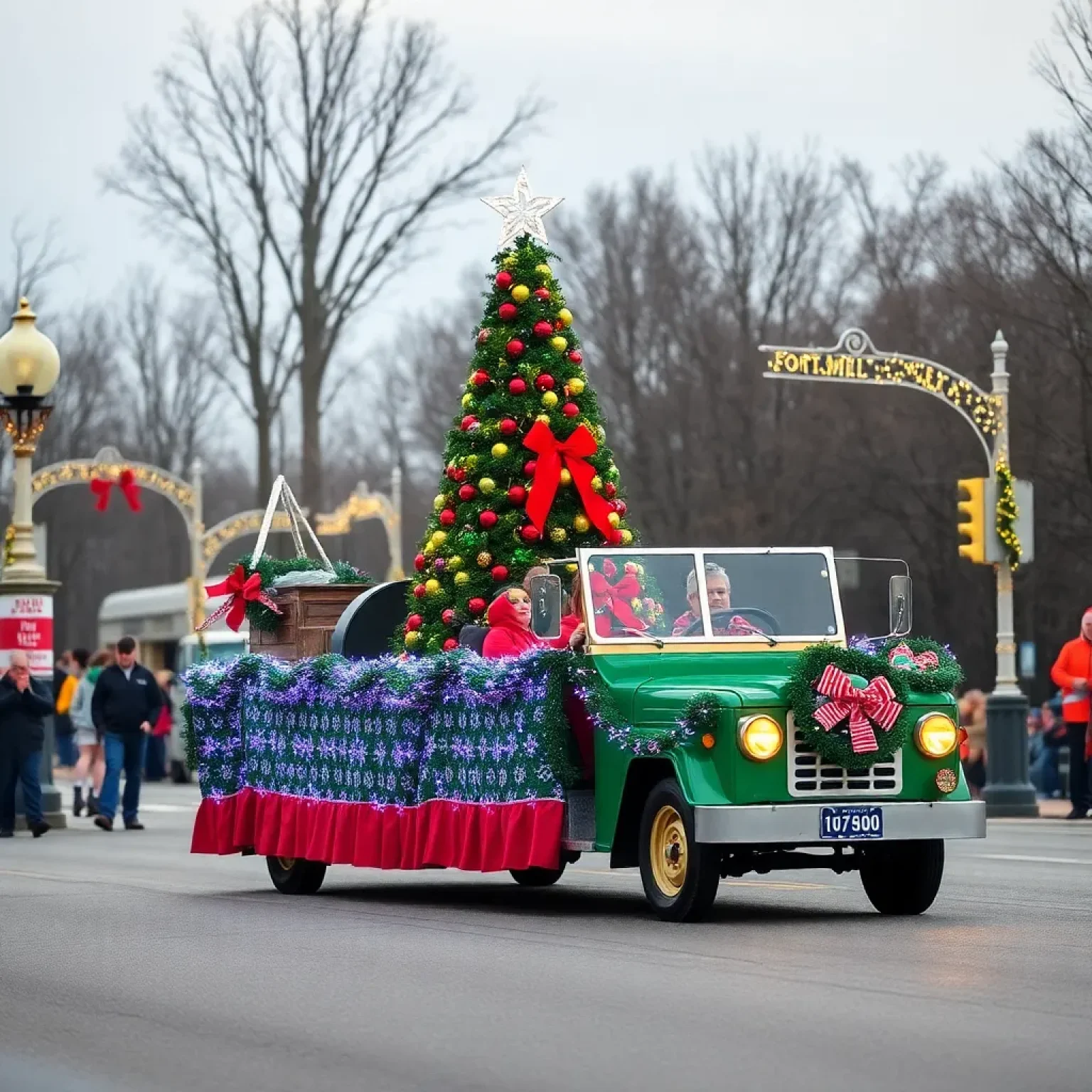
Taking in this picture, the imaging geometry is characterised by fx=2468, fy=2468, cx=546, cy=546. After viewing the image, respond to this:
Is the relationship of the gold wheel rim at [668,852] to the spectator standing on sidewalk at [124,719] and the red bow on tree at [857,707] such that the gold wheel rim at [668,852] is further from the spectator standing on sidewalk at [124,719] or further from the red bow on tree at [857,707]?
the spectator standing on sidewalk at [124,719]

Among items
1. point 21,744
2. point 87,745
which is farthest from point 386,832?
point 87,745

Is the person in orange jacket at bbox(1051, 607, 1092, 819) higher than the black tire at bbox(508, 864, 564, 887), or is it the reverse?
the person in orange jacket at bbox(1051, 607, 1092, 819)

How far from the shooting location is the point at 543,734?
12883mm

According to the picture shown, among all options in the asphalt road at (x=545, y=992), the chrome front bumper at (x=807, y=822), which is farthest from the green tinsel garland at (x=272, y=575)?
the chrome front bumper at (x=807, y=822)

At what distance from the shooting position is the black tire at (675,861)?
1184cm

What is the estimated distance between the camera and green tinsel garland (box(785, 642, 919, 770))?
11.8 metres

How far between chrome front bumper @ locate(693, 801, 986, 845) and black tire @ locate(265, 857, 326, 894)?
13.9 ft

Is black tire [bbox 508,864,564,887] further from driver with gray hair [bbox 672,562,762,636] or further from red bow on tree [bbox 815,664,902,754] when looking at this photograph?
red bow on tree [bbox 815,664,902,754]

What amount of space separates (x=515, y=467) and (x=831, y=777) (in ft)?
16.5

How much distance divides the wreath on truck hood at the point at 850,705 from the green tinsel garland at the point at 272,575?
5.40 meters

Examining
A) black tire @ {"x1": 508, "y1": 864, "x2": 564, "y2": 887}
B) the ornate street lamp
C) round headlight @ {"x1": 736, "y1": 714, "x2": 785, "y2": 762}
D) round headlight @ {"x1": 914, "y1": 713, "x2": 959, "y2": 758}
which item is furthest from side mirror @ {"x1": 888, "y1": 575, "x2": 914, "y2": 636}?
the ornate street lamp

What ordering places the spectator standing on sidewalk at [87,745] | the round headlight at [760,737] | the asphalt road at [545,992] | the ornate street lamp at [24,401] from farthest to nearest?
the spectator standing on sidewalk at [87,745] → the ornate street lamp at [24,401] → the round headlight at [760,737] → the asphalt road at [545,992]

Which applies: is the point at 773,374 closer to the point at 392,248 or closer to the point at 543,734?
the point at 543,734

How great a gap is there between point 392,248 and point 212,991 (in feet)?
122
